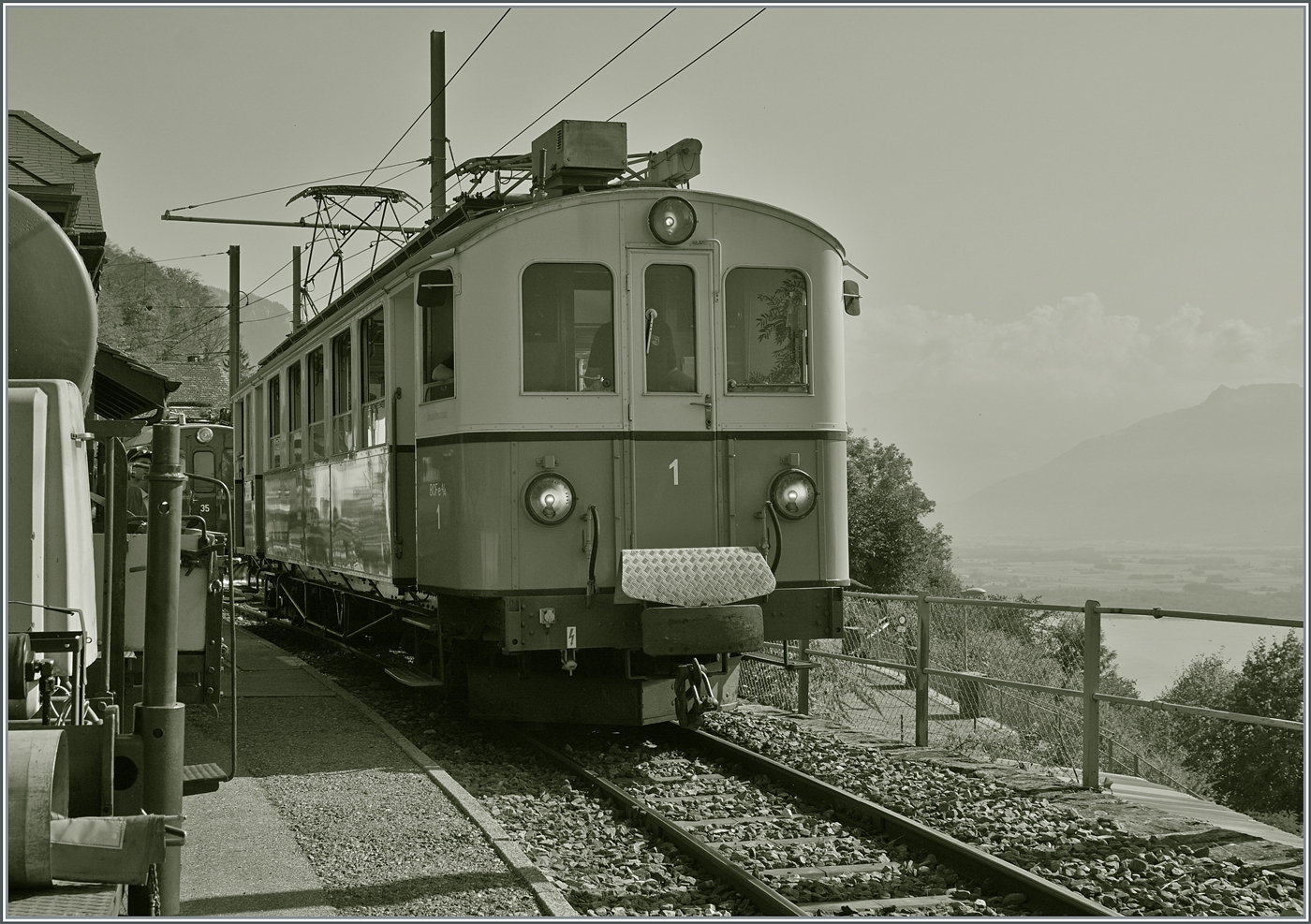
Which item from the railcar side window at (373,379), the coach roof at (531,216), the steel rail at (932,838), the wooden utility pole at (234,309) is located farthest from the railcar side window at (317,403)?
the wooden utility pole at (234,309)

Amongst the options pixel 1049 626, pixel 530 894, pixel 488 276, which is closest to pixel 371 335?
pixel 488 276

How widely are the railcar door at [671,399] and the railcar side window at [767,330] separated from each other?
203 millimetres

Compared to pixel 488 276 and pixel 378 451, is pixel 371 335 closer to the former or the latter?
pixel 378 451

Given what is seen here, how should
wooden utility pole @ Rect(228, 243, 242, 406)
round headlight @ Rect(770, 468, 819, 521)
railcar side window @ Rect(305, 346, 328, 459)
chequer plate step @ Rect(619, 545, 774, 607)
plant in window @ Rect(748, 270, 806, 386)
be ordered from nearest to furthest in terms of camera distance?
chequer plate step @ Rect(619, 545, 774, 607) → round headlight @ Rect(770, 468, 819, 521) → plant in window @ Rect(748, 270, 806, 386) → railcar side window @ Rect(305, 346, 328, 459) → wooden utility pole @ Rect(228, 243, 242, 406)

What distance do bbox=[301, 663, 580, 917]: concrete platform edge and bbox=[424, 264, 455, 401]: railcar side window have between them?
93.0 inches

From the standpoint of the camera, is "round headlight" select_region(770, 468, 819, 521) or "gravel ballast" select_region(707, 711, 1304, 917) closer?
"gravel ballast" select_region(707, 711, 1304, 917)

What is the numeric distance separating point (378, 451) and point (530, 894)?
479cm

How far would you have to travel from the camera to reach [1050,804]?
722cm

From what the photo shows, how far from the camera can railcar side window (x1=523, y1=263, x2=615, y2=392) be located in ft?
27.0

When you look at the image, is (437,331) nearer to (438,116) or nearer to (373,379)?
(373,379)

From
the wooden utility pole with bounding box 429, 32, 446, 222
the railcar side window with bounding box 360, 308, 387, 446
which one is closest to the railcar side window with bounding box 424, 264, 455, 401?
the railcar side window with bounding box 360, 308, 387, 446

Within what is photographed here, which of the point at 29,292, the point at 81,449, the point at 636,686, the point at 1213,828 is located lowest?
the point at 1213,828

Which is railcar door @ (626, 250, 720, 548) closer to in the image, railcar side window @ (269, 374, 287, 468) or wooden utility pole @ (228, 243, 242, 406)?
→ railcar side window @ (269, 374, 287, 468)

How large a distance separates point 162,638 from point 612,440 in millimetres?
4454
